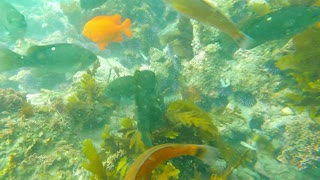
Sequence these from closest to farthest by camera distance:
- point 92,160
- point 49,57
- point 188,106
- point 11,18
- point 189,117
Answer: point 92,160, point 189,117, point 188,106, point 49,57, point 11,18

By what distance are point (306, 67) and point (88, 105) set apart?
13.0 ft

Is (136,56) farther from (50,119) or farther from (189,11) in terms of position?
(189,11)

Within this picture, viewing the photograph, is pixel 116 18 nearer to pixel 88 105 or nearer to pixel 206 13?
pixel 88 105

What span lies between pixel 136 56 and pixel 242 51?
3.85 m

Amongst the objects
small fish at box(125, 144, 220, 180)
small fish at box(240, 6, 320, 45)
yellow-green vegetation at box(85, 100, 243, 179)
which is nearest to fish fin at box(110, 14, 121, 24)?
small fish at box(240, 6, 320, 45)

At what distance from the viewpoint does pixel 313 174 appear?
509 centimetres

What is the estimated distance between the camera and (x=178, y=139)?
332 cm

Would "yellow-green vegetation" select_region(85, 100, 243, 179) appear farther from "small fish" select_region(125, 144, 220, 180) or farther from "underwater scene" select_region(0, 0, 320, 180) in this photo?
"small fish" select_region(125, 144, 220, 180)

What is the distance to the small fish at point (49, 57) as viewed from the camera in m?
5.29

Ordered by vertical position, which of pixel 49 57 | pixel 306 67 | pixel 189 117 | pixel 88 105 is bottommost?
pixel 189 117

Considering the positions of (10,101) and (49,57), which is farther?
(49,57)

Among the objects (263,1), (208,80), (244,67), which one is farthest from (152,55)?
(263,1)

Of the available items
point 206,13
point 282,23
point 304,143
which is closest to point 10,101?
point 206,13

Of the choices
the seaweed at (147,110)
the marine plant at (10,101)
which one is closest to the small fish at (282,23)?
the seaweed at (147,110)
